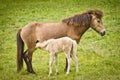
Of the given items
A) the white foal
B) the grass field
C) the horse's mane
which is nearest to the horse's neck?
the horse's mane

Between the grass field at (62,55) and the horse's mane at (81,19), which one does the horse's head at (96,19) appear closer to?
the horse's mane at (81,19)

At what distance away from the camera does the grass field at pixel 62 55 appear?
13070mm

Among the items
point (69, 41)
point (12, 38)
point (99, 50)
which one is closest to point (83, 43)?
point (99, 50)

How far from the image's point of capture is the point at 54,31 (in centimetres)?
1378

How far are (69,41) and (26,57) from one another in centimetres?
194

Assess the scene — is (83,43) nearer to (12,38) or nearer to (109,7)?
(12,38)

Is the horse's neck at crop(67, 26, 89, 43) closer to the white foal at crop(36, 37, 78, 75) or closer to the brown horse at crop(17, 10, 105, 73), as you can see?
the brown horse at crop(17, 10, 105, 73)

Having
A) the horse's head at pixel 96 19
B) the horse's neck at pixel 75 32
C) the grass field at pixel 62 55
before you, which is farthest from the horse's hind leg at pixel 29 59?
the horse's head at pixel 96 19

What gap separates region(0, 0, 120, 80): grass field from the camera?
13070 mm

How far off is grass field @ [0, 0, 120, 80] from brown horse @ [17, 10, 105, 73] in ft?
2.19

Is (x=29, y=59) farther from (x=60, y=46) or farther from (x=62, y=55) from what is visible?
(x=62, y=55)

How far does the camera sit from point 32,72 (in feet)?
44.8

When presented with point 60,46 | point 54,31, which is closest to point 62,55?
point 54,31

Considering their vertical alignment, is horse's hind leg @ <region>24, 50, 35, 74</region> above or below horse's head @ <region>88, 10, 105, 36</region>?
below
